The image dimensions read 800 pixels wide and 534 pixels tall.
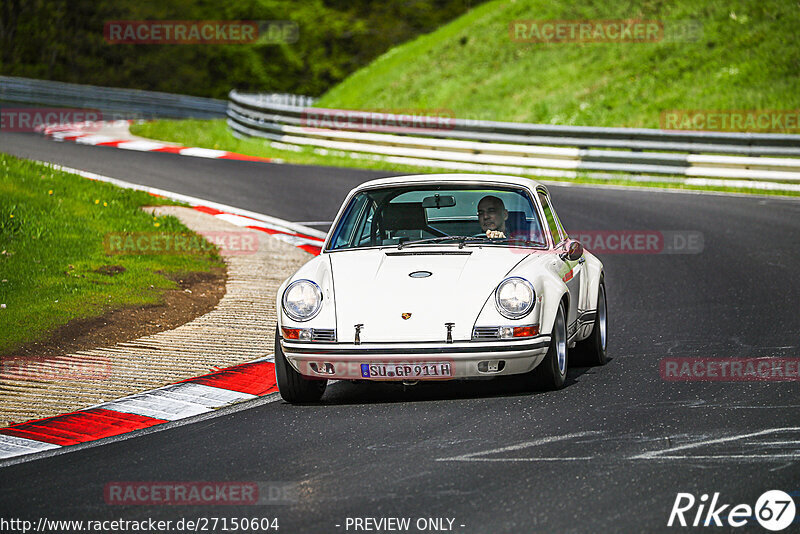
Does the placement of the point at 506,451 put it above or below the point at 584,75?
below

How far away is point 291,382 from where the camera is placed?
23.5ft

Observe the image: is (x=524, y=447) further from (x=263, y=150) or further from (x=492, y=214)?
(x=263, y=150)

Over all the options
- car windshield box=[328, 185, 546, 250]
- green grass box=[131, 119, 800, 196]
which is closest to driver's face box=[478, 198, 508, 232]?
car windshield box=[328, 185, 546, 250]

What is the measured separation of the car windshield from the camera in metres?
7.99

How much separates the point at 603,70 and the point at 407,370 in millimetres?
25069

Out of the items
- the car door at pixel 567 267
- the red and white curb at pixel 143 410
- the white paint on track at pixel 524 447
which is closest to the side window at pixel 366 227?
the red and white curb at pixel 143 410

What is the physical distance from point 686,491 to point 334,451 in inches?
72.6

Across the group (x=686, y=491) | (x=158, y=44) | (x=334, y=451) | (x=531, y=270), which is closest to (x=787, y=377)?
(x=531, y=270)

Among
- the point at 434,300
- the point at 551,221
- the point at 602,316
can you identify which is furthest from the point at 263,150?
the point at 434,300

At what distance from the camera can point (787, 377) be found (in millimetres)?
7461

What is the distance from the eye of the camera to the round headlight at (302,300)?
23.1 feet

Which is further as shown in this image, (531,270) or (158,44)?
(158,44)

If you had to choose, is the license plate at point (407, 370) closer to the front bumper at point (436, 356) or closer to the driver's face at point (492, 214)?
the front bumper at point (436, 356)

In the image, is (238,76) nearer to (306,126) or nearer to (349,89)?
(349,89)
